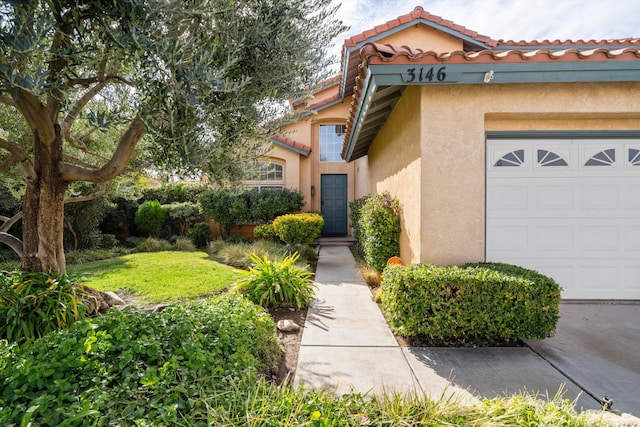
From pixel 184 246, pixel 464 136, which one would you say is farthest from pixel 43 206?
pixel 184 246

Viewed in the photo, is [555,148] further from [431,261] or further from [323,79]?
[323,79]

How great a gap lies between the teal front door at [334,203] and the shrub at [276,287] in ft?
29.4

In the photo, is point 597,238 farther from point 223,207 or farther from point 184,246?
point 184,246

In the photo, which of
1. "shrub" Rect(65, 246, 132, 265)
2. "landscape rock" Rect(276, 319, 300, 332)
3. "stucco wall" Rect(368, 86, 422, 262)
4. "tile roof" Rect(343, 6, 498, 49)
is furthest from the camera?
"tile roof" Rect(343, 6, 498, 49)

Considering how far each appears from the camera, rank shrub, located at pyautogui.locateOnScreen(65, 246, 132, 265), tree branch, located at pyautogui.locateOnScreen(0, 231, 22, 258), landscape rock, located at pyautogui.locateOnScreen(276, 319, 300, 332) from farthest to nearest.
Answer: shrub, located at pyautogui.locateOnScreen(65, 246, 132, 265) → landscape rock, located at pyautogui.locateOnScreen(276, 319, 300, 332) → tree branch, located at pyautogui.locateOnScreen(0, 231, 22, 258)

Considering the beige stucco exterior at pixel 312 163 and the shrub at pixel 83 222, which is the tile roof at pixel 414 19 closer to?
the beige stucco exterior at pixel 312 163

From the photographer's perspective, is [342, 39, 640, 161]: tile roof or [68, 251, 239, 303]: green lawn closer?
[342, 39, 640, 161]: tile roof

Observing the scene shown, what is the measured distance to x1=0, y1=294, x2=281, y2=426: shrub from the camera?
1.87m

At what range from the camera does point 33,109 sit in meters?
3.36

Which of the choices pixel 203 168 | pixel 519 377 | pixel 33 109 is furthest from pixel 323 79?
pixel 519 377

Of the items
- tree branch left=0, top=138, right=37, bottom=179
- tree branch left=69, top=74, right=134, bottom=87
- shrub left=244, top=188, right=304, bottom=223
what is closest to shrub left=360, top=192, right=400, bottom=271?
tree branch left=69, top=74, right=134, bottom=87

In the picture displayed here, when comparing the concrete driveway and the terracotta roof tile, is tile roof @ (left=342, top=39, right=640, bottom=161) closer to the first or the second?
the concrete driveway

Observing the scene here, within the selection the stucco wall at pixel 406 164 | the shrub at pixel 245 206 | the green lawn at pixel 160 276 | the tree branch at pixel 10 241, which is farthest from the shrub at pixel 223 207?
the tree branch at pixel 10 241

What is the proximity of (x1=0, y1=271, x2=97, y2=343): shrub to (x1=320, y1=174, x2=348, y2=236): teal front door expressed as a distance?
11.2 meters
